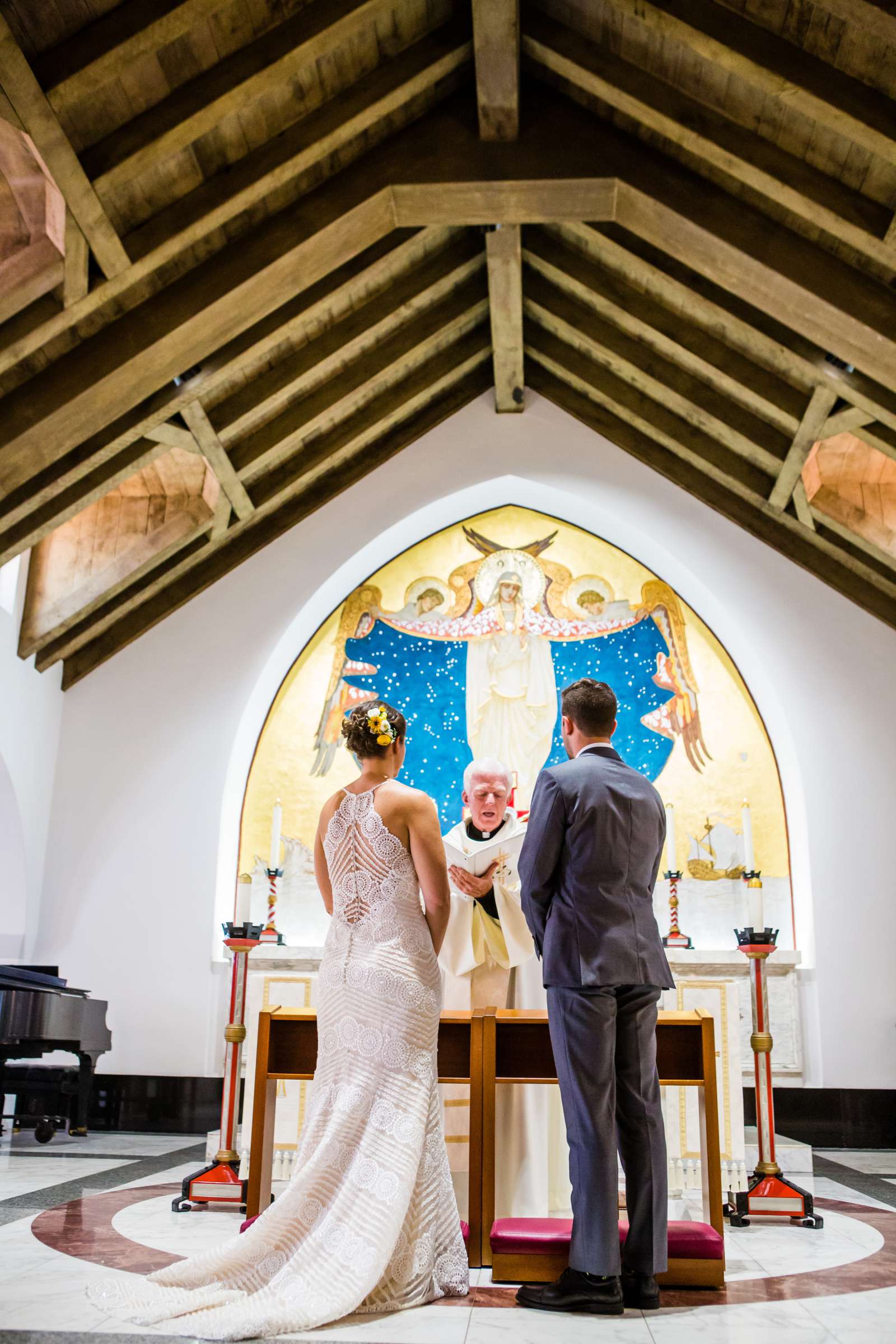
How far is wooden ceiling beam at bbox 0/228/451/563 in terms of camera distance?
264 inches

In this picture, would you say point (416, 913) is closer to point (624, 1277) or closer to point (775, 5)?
point (624, 1277)

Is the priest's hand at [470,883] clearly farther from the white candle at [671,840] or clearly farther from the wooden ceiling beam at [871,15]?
the white candle at [671,840]

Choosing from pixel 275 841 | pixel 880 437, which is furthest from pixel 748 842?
pixel 275 841

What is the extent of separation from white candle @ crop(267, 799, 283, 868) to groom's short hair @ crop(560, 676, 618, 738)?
18.3 ft

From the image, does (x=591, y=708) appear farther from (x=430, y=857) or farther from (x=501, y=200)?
(x=501, y=200)

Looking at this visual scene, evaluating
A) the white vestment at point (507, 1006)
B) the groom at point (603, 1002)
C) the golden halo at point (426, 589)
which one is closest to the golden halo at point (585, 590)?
the golden halo at point (426, 589)

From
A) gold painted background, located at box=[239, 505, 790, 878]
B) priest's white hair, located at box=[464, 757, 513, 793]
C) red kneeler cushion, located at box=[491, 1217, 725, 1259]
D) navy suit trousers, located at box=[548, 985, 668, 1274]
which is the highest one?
gold painted background, located at box=[239, 505, 790, 878]

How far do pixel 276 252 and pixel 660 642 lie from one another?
14.8 feet

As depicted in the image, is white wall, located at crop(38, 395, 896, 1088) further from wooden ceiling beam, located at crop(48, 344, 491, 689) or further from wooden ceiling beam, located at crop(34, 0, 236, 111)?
wooden ceiling beam, located at crop(34, 0, 236, 111)

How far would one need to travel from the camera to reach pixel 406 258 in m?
7.93

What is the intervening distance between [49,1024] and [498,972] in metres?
3.40

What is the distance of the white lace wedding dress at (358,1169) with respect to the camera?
287 cm

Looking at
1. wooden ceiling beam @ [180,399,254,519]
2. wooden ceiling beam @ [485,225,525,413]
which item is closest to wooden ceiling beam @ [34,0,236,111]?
wooden ceiling beam @ [180,399,254,519]

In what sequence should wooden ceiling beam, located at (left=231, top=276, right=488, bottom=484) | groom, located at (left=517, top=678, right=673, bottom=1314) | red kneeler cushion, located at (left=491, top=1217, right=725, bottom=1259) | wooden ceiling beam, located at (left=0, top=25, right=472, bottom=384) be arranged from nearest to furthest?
groom, located at (left=517, top=678, right=673, bottom=1314), red kneeler cushion, located at (left=491, top=1217, right=725, bottom=1259), wooden ceiling beam, located at (left=0, top=25, right=472, bottom=384), wooden ceiling beam, located at (left=231, top=276, right=488, bottom=484)
